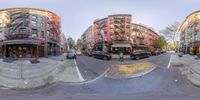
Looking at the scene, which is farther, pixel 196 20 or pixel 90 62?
pixel 90 62

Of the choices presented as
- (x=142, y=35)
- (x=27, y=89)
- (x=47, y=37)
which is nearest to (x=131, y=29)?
(x=142, y=35)

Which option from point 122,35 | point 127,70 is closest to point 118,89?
point 127,70

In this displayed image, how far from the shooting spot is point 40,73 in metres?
6.13

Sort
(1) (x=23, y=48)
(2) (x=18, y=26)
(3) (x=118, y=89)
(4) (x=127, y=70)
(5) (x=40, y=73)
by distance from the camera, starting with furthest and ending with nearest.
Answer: (5) (x=40, y=73) < (4) (x=127, y=70) < (2) (x=18, y=26) < (3) (x=118, y=89) < (1) (x=23, y=48)

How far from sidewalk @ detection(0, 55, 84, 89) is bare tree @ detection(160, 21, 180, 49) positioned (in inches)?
101

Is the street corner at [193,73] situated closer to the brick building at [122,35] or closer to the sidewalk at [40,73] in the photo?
the brick building at [122,35]

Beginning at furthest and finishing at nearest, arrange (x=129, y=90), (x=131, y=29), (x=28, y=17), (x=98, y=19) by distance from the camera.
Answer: (x=28, y=17) → (x=129, y=90) → (x=98, y=19) → (x=131, y=29)

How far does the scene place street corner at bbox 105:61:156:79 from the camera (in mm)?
5330

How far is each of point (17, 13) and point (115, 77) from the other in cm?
321

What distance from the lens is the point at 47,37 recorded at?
558 centimetres

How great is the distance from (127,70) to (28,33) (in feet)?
9.42

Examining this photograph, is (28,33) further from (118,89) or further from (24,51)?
(118,89)

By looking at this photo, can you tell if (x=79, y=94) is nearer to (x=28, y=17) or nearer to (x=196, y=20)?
(x=28, y=17)

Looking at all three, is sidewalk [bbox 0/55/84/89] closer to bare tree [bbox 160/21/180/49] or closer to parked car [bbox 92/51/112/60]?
parked car [bbox 92/51/112/60]
